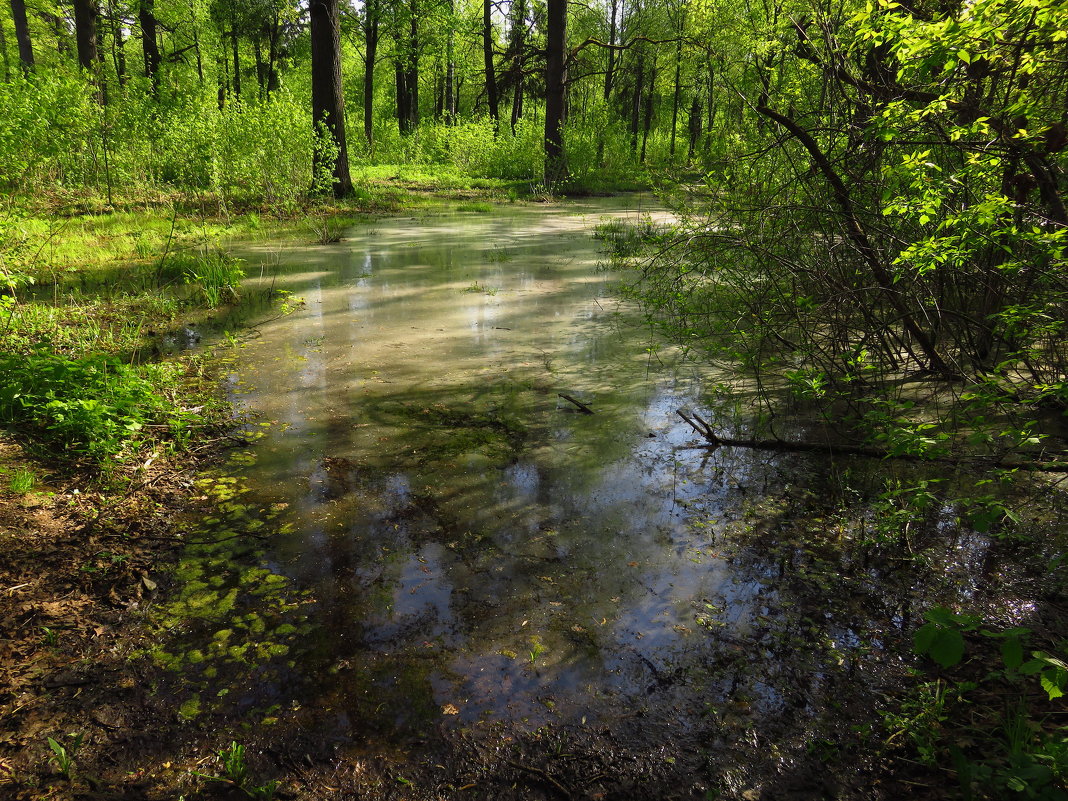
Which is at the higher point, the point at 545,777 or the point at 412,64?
the point at 412,64

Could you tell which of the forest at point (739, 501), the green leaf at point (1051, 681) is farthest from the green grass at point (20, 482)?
the green leaf at point (1051, 681)

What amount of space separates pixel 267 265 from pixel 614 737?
30.8ft

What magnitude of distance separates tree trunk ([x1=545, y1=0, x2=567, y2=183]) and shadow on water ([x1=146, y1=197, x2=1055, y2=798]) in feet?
51.3

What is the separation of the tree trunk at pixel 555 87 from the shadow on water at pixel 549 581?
15.6 m

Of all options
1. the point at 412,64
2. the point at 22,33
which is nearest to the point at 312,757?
the point at 22,33

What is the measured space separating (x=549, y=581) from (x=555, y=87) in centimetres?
1871

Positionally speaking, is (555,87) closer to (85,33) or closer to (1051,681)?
(85,33)

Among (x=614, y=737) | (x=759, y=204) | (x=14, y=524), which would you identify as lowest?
(x=614, y=737)

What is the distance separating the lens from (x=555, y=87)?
62.1 feet

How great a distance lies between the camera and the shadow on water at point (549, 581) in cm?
228

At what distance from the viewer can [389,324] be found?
7.16 m

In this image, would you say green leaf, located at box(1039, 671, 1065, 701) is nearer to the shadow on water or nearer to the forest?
the forest

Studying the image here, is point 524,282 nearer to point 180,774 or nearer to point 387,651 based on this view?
point 387,651

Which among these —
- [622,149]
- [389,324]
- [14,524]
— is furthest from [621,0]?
[14,524]
